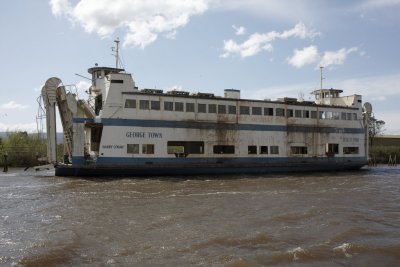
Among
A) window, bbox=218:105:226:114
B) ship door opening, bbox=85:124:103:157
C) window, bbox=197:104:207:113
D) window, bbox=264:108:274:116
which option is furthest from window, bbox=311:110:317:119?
ship door opening, bbox=85:124:103:157

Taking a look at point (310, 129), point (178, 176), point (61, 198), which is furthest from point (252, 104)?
point (61, 198)

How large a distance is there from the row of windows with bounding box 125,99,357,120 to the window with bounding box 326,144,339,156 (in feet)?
6.63

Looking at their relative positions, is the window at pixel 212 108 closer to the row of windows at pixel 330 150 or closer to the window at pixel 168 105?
the window at pixel 168 105

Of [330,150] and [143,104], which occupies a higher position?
[143,104]

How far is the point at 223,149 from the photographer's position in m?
25.3

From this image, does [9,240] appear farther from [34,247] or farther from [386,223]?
[386,223]

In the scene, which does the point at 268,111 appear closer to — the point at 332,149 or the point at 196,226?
the point at 332,149

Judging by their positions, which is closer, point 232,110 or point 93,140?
point 93,140

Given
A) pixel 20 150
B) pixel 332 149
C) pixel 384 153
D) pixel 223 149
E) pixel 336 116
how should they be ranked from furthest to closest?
pixel 384 153 → pixel 20 150 → pixel 336 116 → pixel 332 149 → pixel 223 149

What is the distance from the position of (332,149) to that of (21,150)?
82.2 ft

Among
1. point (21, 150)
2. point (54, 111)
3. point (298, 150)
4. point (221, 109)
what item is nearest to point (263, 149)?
point (298, 150)

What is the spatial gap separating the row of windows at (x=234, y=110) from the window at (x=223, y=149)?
215cm

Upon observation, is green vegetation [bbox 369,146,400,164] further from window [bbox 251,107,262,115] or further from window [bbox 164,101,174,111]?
window [bbox 164,101,174,111]

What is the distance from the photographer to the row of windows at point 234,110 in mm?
23000
